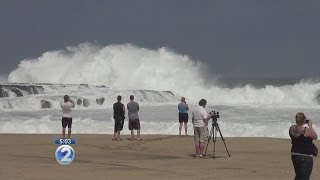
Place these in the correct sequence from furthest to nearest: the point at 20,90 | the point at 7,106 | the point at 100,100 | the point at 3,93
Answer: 1. the point at 20,90
2. the point at 3,93
3. the point at 100,100
4. the point at 7,106

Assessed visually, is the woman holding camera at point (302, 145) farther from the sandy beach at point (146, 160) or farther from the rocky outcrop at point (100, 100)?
the rocky outcrop at point (100, 100)

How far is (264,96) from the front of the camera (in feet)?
173

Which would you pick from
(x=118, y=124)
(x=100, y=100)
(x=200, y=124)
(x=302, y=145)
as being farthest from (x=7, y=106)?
(x=302, y=145)

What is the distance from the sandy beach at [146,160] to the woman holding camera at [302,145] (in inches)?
91.3

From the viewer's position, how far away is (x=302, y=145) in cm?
755

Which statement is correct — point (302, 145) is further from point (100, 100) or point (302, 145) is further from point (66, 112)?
point (100, 100)

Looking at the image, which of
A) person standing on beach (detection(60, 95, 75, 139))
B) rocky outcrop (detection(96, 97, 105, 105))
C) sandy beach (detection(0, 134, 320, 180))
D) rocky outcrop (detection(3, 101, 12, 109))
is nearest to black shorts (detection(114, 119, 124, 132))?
sandy beach (detection(0, 134, 320, 180))

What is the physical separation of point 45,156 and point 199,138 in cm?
335

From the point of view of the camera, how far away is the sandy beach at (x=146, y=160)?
982 centimetres

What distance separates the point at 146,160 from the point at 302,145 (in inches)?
208

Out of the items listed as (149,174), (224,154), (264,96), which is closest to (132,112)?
(224,154)

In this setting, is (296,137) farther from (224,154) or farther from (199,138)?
(224,154)

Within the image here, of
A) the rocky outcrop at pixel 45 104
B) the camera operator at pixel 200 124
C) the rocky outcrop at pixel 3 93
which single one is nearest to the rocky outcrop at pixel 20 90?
the rocky outcrop at pixel 3 93

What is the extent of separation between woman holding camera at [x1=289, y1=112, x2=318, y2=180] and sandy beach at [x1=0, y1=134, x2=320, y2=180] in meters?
2.32
